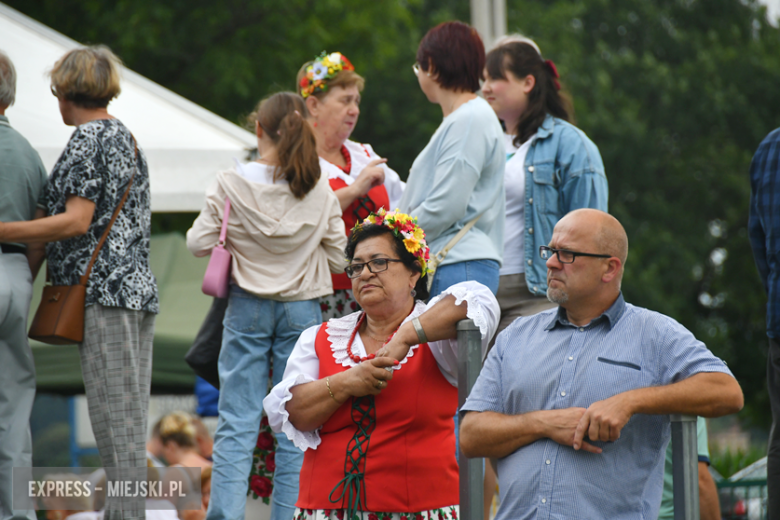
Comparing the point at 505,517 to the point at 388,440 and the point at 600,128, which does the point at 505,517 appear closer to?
the point at 388,440

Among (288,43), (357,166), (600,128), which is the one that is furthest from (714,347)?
(357,166)

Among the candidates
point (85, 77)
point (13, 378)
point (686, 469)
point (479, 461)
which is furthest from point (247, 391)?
point (686, 469)

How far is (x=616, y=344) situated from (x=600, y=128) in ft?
58.4

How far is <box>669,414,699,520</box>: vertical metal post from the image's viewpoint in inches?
116

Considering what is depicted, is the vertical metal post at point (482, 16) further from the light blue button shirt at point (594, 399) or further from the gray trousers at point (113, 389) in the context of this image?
the light blue button shirt at point (594, 399)

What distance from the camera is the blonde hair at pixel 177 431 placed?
7.46 metres

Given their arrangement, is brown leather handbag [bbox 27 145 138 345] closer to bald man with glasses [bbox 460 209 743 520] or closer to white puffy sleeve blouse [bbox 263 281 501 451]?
white puffy sleeve blouse [bbox 263 281 501 451]

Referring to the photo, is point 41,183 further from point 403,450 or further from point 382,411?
point 403,450

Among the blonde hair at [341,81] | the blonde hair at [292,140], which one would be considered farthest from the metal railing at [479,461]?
the blonde hair at [341,81]

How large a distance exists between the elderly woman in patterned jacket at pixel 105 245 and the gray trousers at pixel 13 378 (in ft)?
0.52

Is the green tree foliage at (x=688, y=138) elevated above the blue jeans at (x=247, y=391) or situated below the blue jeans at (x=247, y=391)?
above

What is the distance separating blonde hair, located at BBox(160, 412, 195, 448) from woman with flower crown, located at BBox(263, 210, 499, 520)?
4.04 m

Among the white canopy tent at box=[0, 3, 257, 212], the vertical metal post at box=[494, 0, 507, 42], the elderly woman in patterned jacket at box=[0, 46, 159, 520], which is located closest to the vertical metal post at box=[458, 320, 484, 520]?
the elderly woman in patterned jacket at box=[0, 46, 159, 520]

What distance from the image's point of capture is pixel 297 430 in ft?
11.7
